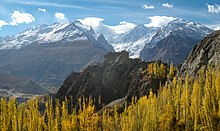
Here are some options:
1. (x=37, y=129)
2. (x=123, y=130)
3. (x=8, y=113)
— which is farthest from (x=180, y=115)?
(x=8, y=113)

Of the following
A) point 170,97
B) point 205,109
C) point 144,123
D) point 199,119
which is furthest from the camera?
point 170,97

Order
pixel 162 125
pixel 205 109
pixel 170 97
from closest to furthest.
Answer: pixel 205 109 < pixel 162 125 < pixel 170 97

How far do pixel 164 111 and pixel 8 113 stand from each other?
81.6 meters

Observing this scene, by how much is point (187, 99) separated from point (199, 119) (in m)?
15.8

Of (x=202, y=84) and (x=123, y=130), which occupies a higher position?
(x=202, y=84)

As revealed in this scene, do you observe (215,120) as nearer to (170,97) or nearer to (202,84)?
(202,84)

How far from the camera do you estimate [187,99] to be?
16900 centimetres

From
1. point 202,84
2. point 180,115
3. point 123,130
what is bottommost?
point 123,130

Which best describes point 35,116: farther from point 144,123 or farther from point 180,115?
point 180,115

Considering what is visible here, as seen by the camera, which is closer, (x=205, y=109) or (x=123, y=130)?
(x=205, y=109)

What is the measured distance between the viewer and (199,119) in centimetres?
15512

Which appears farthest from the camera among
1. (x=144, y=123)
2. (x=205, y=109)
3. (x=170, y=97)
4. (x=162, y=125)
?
(x=170, y=97)

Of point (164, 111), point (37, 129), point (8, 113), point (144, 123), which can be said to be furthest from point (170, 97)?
point (8, 113)

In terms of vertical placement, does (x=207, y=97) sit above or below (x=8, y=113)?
above
